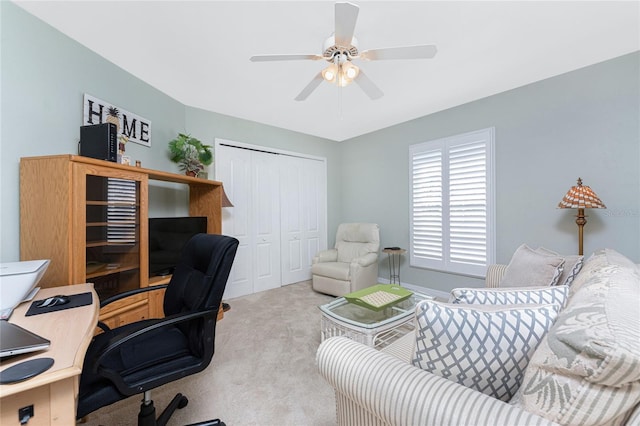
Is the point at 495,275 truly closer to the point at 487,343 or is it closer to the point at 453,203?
the point at 453,203

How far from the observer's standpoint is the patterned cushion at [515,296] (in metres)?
0.92

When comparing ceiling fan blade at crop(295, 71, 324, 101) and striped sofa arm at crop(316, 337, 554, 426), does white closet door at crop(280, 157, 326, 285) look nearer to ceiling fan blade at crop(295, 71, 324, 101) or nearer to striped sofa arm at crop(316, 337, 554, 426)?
ceiling fan blade at crop(295, 71, 324, 101)

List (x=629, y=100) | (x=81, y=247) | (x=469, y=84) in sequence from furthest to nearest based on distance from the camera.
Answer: (x=469, y=84) → (x=629, y=100) → (x=81, y=247)

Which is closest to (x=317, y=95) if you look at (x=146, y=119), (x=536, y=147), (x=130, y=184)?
(x=146, y=119)

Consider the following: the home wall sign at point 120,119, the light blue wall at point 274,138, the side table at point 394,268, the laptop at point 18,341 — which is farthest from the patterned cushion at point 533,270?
the home wall sign at point 120,119

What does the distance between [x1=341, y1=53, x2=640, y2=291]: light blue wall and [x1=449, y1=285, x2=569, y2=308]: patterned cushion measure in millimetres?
2191

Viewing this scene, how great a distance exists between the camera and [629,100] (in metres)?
2.19

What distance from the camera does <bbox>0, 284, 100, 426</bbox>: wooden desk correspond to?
66 centimetres

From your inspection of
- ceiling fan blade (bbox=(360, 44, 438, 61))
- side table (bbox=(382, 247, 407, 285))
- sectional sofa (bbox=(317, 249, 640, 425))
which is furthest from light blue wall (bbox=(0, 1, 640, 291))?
sectional sofa (bbox=(317, 249, 640, 425))

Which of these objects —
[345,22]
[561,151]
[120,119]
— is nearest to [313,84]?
[345,22]

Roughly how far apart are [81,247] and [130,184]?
61 cm

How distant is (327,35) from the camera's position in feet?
6.27

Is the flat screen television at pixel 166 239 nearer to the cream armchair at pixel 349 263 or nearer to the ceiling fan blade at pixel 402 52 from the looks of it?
the cream armchair at pixel 349 263

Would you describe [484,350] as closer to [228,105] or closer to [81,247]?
[81,247]
